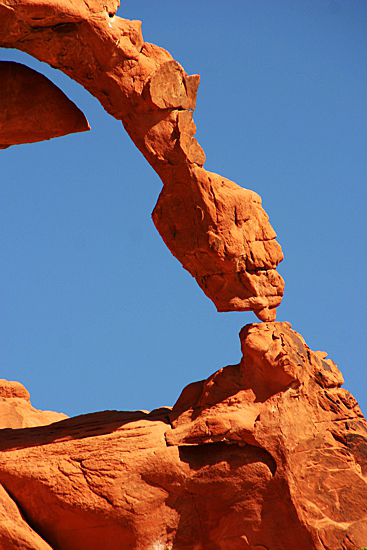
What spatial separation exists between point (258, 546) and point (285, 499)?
2.45 ft

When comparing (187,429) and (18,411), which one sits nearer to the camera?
(187,429)

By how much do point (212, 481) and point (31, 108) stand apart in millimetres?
6094

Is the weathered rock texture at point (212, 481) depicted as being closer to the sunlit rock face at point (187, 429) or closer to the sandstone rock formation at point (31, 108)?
the sunlit rock face at point (187, 429)

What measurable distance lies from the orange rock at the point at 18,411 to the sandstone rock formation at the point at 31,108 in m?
5.39

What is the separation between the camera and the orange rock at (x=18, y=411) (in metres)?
17.8

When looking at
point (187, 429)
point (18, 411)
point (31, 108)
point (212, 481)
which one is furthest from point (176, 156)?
point (18, 411)

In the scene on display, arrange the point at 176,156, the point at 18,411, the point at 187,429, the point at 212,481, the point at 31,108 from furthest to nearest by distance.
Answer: the point at 18,411 < the point at 31,108 < the point at 176,156 < the point at 187,429 < the point at 212,481

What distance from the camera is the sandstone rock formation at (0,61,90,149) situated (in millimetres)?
14562

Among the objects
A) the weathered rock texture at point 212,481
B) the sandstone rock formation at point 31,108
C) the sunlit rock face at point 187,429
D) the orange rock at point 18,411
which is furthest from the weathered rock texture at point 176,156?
the orange rock at point 18,411

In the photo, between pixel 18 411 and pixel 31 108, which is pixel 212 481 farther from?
pixel 31 108

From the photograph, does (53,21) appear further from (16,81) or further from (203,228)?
(203,228)

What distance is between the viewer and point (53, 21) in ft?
43.0

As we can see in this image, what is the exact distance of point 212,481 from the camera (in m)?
13.4

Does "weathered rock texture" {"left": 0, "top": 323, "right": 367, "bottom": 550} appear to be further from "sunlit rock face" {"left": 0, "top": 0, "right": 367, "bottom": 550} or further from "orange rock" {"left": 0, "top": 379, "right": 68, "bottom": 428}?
"orange rock" {"left": 0, "top": 379, "right": 68, "bottom": 428}
